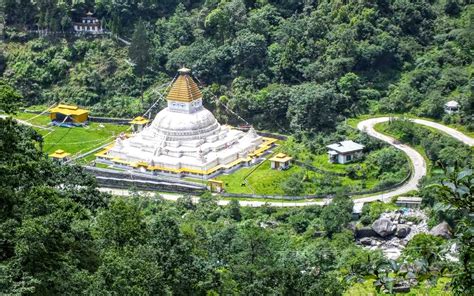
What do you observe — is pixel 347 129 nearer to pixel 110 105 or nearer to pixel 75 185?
pixel 110 105

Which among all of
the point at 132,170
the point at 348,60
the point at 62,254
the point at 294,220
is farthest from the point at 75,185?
the point at 348,60

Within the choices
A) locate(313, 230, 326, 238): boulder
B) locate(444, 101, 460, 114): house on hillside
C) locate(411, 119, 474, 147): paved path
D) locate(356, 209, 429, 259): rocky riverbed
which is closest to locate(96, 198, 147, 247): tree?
locate(313, 230, 326, 238): boulder

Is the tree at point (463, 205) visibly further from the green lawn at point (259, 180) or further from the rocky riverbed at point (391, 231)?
the green lawn at point (259, 180)

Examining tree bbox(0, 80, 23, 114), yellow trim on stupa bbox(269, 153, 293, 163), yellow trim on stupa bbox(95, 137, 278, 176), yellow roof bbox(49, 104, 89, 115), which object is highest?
tree bbox(0, 80, 23, 114)

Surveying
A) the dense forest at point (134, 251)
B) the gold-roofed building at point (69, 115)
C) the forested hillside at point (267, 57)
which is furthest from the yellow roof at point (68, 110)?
the dense forest at point (134, 251)

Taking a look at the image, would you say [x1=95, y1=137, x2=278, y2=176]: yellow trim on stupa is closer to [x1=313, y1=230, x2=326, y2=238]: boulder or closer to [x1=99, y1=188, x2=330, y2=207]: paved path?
[x1=99, y1=188, x2=330, y2=207]: paved path

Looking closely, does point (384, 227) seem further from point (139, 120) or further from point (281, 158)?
point (139, 120)
